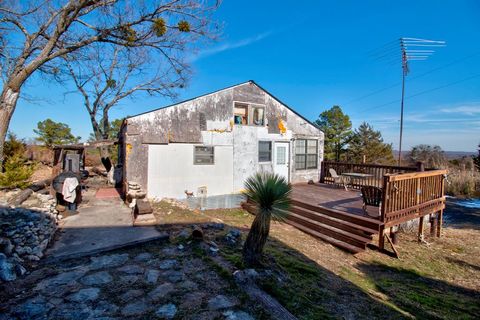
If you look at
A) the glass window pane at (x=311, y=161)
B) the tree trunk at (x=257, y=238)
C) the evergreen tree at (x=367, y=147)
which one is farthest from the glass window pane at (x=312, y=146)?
the evergreen tree at (x=367, y=147)

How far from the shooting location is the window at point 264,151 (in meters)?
9.86

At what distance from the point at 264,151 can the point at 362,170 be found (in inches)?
181

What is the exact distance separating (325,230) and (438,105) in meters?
26.3

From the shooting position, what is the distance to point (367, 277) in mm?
4527

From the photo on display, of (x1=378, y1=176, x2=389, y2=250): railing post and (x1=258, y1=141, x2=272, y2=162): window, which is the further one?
(x1=258, y1=141, x2=272, y2=162): window

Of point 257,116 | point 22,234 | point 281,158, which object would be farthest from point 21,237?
point 281,158

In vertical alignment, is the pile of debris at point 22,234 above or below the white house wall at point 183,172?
below

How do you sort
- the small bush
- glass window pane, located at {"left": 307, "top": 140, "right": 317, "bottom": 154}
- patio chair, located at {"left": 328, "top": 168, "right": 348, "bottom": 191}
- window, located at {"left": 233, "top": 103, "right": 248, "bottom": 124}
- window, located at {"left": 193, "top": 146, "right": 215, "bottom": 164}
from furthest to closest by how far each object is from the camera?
the small bush
glass window pane, located at {"left": 307, "top": 140, "right": 317, "bottom": 154}
patio chair, located at {"left": 328, "top": 168, "right": 348, "bottom": 191}
window, located at {"left": 233, "top": 103, "right": 248, "bottom": 124}
window, located at {"left": 193, "top": 146, "right": 215, "bottom": 164}

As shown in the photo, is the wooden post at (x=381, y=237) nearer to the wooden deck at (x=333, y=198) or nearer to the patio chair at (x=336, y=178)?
the wooden deck at (x=333, y=198)

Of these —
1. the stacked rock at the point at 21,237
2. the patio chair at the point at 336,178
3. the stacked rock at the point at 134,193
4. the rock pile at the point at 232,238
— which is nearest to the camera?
the stacked rock at the point at 21,237

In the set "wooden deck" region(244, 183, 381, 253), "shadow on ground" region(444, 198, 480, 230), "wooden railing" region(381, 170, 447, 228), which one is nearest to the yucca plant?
"wooden deck" region(244, 183, 381, 253)

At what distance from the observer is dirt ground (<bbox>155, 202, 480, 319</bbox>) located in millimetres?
3053

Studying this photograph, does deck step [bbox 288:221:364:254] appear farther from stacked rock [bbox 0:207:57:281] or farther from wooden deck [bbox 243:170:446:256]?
stacked rock [bbox 0:207:57:281]

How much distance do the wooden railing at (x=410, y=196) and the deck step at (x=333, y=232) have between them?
76 cm
